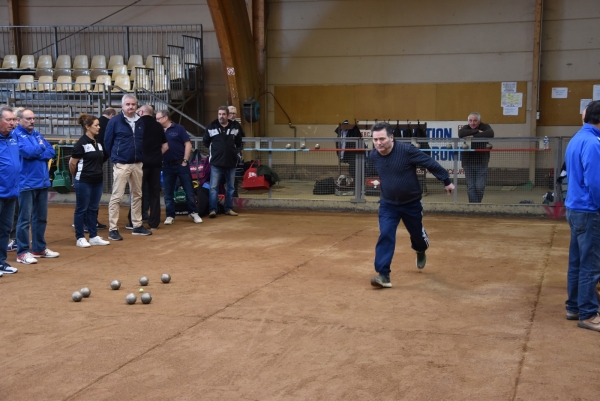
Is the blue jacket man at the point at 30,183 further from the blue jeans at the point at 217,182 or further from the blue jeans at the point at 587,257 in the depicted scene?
the blue jeans at the point at 587,257

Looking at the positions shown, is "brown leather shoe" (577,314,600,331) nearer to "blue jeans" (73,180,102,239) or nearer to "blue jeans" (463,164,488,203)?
"blue jeans" (73,180,102,239)

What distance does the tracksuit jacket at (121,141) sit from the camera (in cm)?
1059

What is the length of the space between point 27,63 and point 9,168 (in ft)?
41.8

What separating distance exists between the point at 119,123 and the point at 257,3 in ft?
28.7

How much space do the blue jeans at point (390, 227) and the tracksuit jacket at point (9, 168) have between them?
13.5 feet

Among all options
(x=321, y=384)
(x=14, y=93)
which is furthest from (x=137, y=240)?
(x=14, y=93)

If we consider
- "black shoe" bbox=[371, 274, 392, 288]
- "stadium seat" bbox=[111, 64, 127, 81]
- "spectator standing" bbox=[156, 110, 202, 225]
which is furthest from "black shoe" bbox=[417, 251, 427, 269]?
"stadium seat" bbox=[111, 64, 127, 81]

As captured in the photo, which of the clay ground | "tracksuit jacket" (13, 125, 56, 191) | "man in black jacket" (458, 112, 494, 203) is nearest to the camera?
the clay ground

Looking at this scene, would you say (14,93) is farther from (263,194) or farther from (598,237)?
(598,237)

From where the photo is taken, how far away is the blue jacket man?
29.0 ft

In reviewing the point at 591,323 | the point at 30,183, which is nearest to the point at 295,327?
the point at 591,323

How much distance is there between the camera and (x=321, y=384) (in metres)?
4.75

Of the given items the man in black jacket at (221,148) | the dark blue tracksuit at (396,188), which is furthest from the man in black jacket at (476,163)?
the dark blue tracksuit at (396,188)

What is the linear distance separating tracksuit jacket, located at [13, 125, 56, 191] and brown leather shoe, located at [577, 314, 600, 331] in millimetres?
6478
